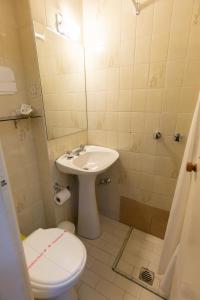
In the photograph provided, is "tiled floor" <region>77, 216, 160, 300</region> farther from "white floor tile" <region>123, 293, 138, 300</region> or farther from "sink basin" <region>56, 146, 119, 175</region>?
"sink basin" <region>56, 146, 119, 175</region>

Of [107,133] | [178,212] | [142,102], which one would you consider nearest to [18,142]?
[107,133]

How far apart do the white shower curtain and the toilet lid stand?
59 cm

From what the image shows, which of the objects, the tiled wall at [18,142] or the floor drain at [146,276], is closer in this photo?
the tiled wall at [18,142]

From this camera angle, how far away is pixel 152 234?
167cm

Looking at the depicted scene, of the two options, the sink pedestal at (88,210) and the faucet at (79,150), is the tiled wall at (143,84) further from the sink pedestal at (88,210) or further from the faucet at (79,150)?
the sink pedestal at (88,210)

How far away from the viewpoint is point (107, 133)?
161 cm

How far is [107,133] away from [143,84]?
1.84ft

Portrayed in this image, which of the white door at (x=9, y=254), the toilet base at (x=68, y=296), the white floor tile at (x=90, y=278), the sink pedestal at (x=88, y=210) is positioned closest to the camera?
the white door at (x=9, y=254)

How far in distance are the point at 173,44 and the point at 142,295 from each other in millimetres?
1860

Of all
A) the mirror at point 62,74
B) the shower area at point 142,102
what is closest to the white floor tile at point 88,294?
the shower area at point 142,102

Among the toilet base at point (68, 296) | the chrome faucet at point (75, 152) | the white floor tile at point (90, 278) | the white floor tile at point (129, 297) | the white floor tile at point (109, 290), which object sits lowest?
the white floor tile at point (90, 278)

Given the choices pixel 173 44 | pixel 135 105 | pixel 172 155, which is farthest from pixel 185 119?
pixel 173 44

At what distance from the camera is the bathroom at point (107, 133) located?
1.04 meters

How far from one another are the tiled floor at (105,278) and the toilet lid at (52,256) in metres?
0.47
